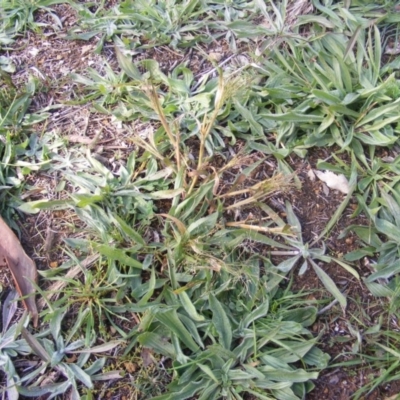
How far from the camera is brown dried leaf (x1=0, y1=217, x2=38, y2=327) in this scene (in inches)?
74.7

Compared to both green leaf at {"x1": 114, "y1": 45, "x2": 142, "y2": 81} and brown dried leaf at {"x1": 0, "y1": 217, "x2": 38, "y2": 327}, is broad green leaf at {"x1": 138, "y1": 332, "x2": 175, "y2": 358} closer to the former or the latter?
brown dried leaf at {"x1": 0, "y1": 217, "x2": 38, "y2": 327}

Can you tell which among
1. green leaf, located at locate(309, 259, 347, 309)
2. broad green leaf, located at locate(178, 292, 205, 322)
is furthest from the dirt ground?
broad green leaf, located at locate(178, 292, 205, 322)

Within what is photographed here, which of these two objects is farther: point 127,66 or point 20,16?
point 20,16

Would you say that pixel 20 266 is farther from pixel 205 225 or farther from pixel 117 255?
pixel 205 225

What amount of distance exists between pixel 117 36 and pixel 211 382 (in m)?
1.55

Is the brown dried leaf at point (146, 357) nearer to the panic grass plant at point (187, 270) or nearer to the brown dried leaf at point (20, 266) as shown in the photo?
the panic grass plant at point (187, 270)

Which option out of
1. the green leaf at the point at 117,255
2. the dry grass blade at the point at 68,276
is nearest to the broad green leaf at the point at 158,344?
the green leaf at the point at 117,255

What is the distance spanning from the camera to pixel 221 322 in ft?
5.87

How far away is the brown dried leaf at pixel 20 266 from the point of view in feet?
6.23

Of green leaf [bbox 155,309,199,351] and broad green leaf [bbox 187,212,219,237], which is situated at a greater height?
broad green leaf [bbox 187,212,219,237]

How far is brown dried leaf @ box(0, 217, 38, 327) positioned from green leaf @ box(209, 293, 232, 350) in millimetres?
616

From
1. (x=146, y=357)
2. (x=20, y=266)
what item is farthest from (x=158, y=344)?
(x=20, y=266)

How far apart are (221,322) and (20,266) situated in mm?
744

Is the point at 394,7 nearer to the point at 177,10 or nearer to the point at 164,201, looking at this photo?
the point at 177,10
